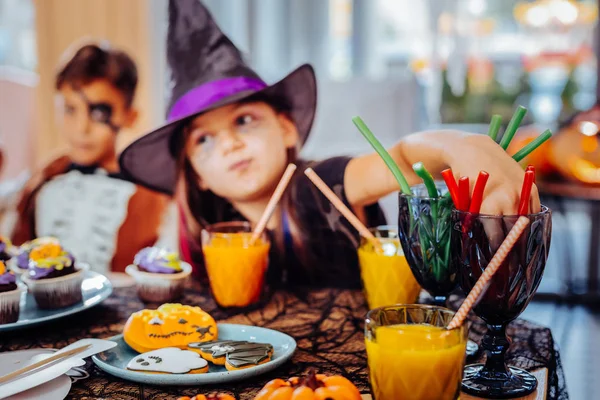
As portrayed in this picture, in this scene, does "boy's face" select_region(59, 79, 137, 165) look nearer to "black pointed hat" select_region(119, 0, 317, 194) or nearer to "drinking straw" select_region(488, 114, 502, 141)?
"black pointed hat" select_region(119, 0, 317, 194)

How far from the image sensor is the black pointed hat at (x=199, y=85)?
159 cm

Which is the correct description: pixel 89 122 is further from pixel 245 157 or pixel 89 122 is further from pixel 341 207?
pixel 341 207

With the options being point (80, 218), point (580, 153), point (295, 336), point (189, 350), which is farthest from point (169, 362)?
point (580, 153)

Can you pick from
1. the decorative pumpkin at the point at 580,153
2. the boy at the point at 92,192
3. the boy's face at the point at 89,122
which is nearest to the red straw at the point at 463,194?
the boy at the point at 92,192

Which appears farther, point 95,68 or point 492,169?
point 95,68

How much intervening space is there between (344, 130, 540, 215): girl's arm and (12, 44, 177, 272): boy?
2.40ft

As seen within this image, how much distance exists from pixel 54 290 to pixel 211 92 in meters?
0.57

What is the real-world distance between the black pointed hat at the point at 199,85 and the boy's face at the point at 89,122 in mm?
467

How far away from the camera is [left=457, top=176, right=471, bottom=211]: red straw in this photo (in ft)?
3.02

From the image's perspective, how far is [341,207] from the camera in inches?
47.6

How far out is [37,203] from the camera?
205 cm

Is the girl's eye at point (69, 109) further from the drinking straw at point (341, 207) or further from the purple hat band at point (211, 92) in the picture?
the drinking straw at point (341, 207)

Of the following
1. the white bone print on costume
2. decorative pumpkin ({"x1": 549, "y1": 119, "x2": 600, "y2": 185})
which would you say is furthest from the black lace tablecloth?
decorative pumpkin ({"x1": 549, "y1": 119, "x2": 600, "y2": 185})

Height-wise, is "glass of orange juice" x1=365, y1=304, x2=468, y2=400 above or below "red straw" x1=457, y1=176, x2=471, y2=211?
below
